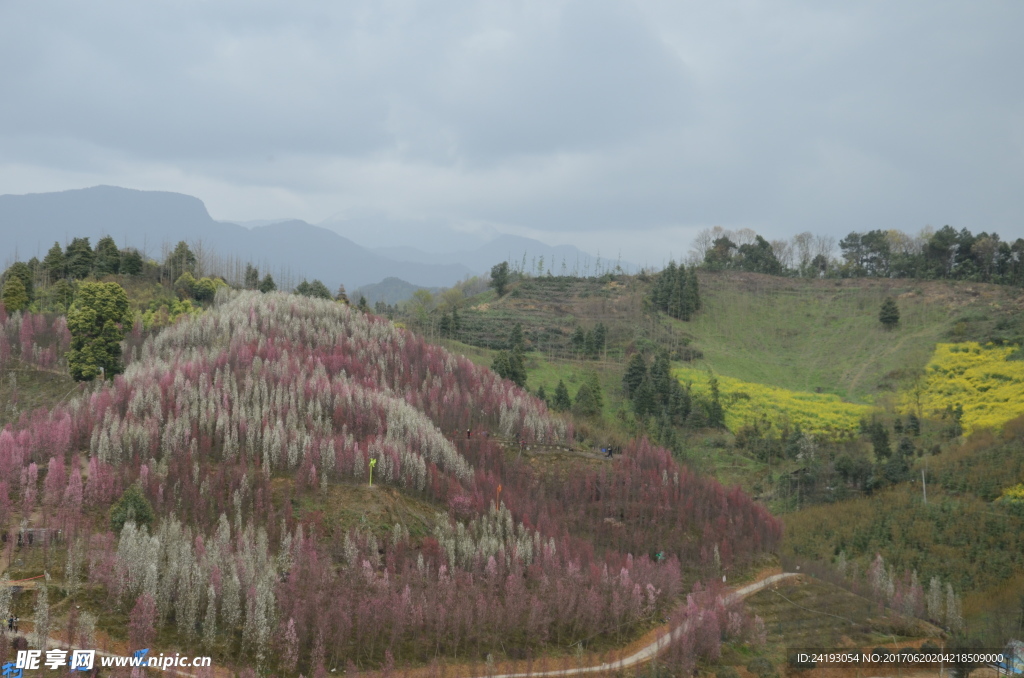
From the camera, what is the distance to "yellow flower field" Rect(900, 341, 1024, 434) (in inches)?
2313

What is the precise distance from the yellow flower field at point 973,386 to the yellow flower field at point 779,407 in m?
5.57

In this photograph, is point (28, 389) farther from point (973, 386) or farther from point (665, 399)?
point (973, 386)

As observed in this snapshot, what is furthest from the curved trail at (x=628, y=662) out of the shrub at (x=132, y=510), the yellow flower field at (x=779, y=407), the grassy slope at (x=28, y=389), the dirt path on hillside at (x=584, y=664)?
the yellow flower field at (x=779, y=407)

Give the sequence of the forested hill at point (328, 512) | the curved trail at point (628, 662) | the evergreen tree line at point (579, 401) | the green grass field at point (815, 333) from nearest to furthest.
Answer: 1. the forested hill at point (328, 512)
2. the curved trail at point (628, 662)
3. the evergreen tree line at point (579, 401)
4. the green grass field at point (815, 333)

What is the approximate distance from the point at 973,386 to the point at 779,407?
658 inches

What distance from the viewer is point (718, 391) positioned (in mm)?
69125

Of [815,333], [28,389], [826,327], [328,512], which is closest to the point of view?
[328,512]

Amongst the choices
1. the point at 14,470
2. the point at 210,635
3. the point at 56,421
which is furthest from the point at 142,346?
the point at 210,635

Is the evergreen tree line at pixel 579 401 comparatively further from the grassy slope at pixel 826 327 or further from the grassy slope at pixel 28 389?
the grassy slope at pixel 28 389

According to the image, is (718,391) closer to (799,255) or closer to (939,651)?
(939,651)

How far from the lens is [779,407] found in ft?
222

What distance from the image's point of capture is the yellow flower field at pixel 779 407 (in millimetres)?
63812

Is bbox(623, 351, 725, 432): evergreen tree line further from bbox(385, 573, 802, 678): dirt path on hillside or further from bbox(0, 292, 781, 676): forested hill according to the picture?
bbox(385, 573, 802, 678): dirt path on hillside

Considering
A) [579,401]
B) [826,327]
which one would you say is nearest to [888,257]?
[826,327]
